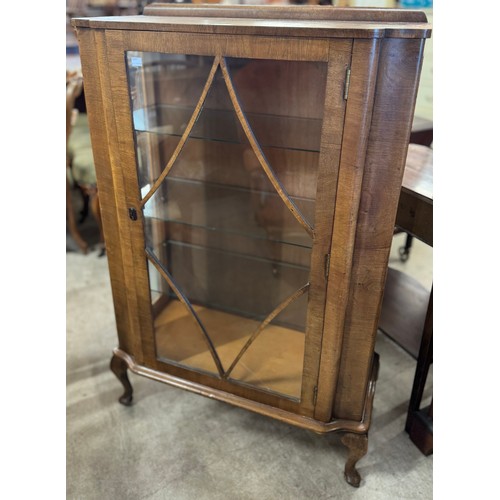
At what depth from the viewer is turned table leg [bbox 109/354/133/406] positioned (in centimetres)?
110

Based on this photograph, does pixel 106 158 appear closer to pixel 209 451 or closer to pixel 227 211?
pixel 227 211

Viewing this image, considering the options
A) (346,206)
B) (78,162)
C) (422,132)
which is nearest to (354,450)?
(346,206)

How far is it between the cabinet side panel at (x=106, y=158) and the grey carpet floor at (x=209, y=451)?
0.69 ft

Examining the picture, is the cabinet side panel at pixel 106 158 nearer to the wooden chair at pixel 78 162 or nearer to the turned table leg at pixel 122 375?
the turned table leg at pixel 122 375

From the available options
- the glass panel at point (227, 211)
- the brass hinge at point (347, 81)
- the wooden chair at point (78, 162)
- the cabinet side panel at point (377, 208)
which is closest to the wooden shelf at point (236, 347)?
the glass panel at point (227, 211)

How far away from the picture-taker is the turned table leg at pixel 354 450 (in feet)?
3.09

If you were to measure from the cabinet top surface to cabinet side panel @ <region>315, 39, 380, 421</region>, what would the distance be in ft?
0.14

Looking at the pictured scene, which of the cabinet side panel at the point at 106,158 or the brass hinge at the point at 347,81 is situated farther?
the cabinet side panel at the point at 106,158

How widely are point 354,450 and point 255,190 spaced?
579 mm

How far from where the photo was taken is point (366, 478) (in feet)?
3.34

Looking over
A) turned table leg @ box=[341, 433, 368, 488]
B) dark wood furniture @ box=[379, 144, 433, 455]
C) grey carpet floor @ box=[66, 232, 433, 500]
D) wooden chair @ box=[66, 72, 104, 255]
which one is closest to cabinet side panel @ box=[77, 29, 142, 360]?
grey carpet floor @ box=[66, 232, 433, 500]

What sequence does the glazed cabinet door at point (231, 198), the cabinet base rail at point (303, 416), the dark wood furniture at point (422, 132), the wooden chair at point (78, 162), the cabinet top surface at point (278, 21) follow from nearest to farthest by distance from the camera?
the cabinet top surface at point (278, 21)
the glazed cabinet door at point (231, 198)
the cabinet base rail at point (303, 416)
the dark wood furniture at point (422, 132)
the wooden chair at point (78, 162)

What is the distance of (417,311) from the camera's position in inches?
50.9

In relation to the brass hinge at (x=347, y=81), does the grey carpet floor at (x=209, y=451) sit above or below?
below
